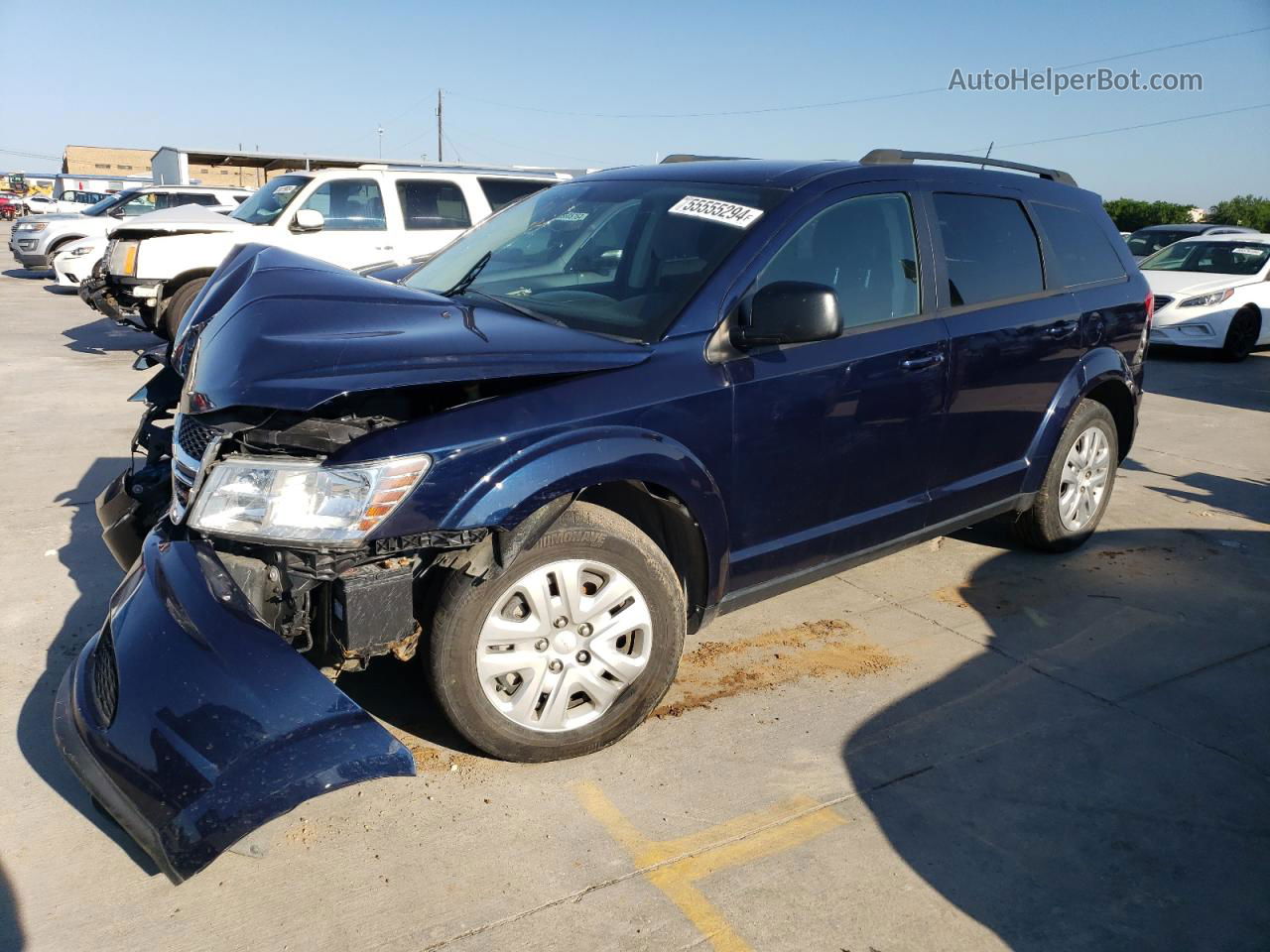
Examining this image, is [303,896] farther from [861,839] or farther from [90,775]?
[861,839]

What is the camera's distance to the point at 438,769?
123 inches

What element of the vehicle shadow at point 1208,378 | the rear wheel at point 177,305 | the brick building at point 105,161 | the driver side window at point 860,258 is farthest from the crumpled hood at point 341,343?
the brick building at point 105,161

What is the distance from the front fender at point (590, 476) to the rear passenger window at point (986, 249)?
5.25 feet

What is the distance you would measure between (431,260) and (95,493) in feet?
8.44

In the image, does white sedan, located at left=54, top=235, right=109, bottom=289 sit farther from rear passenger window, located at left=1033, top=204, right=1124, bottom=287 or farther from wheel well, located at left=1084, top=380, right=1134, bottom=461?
wheel well, located at left=1084, top=380, right=1134, bottom=461

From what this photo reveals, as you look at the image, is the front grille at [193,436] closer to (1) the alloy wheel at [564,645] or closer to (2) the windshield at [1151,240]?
(1) the alloy wheel at [564,645]

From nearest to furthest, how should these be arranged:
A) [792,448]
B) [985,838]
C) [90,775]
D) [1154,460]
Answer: [90,775] → [985,838] → [792,448] → [1154,460]

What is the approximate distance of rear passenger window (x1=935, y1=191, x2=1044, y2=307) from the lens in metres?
4.20

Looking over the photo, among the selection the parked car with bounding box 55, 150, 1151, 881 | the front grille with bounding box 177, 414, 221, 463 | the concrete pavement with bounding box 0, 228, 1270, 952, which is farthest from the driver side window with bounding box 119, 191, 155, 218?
the front grille with bounding box 177, 414, 221, 463

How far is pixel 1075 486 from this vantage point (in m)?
5.10

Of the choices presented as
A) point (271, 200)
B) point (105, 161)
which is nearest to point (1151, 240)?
point (271, 200)

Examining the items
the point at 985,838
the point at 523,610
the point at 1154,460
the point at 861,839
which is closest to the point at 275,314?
the point at 523,610

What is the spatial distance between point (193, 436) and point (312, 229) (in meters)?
7.67

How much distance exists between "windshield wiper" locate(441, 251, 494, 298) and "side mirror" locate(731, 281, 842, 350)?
120cm
